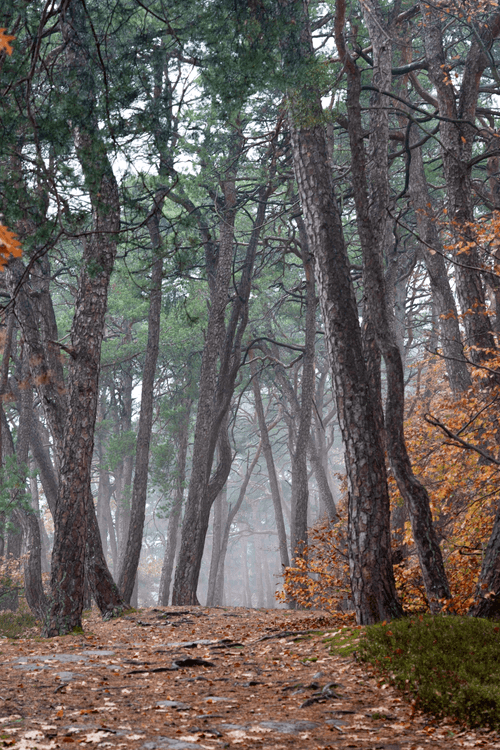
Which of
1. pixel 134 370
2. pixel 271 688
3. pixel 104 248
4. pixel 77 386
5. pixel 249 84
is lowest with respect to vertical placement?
pixel 271 688

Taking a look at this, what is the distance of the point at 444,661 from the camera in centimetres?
456

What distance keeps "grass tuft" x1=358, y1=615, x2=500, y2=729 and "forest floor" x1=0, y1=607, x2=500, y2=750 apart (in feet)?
0.36

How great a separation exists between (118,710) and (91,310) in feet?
19.2

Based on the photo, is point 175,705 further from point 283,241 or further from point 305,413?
point 283,241

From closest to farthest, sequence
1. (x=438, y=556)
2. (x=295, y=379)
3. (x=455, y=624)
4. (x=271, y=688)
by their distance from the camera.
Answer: (x=271, y=688)
(x=455, y=624)
(x=438, y=556)
(x=295, y=379)

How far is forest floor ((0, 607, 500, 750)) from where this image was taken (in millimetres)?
3424

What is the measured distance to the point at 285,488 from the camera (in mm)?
45250

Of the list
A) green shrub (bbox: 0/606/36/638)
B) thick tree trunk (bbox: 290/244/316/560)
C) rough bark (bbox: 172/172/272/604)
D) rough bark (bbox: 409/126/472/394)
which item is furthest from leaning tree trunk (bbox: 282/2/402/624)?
green shrub (bbox: 0/606/36/638)

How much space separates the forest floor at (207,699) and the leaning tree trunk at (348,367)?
0.93m

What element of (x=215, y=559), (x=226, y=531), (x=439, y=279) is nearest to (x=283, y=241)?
(x=439, y=279)

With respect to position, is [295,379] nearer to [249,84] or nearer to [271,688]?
[249,84]

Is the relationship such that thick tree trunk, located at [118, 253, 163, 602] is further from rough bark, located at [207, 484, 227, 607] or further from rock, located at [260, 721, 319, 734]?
rough bark, located at [207, 484, 227, 607]

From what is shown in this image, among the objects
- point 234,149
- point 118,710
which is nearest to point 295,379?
point 234,149

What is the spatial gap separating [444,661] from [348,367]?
3275 millimetres
